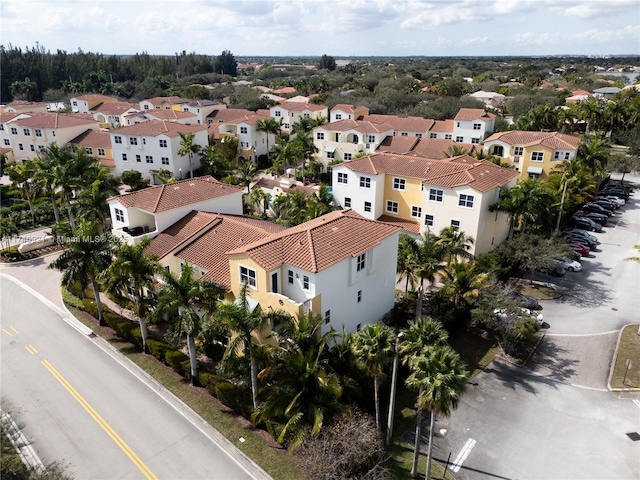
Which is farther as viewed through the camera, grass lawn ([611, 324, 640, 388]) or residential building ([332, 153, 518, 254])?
residential building ([332, 153, 518, 254])

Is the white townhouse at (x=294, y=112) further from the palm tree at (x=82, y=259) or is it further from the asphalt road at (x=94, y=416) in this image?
the asphalt road at (x=94, y=416)

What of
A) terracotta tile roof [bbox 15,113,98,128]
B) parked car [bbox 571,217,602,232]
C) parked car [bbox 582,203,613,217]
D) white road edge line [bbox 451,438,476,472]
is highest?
terracotta tile roof [bbox 15,113,98,128]

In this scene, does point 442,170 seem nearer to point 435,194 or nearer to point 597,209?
point 435,194

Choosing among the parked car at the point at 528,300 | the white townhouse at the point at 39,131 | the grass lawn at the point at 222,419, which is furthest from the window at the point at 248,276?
the white townhouse at the point at 39,131

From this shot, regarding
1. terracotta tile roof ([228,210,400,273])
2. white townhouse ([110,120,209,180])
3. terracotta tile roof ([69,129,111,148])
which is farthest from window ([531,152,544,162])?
terracotta tile roof ([69,129,111,148])

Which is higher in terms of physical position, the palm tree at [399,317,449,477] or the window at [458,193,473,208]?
the window at [458,193,473,208]

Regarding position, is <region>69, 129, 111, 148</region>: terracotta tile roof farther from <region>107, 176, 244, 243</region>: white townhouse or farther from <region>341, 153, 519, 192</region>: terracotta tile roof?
<region>341, 153, 519, 192</region>: terracotta tile roof

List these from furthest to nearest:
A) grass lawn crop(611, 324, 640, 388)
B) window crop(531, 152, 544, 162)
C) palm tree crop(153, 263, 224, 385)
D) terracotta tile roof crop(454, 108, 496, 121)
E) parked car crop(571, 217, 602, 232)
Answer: terracotta tile roof crop(454, 108, 496, 121)
window crop(531, 152, 544, 162)
parked car crop(571, 217, 602, 232)
grass lawn crop(611, 324, 640, 388)
palm tree crop(153, 263, 224, 385)

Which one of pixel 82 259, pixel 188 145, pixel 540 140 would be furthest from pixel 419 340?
pixel 188 145
